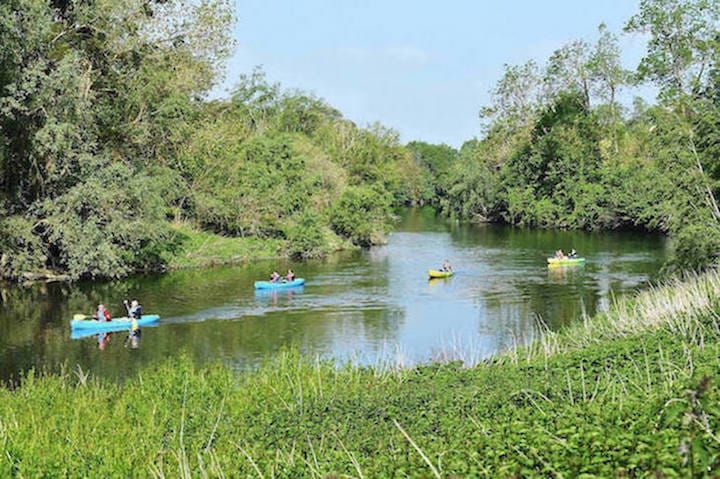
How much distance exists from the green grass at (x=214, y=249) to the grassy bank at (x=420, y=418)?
90.8 ft

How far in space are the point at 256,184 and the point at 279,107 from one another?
119ft

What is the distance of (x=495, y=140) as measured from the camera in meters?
86.5

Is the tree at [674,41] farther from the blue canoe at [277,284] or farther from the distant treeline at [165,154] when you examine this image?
the blue canoe at [277,284]

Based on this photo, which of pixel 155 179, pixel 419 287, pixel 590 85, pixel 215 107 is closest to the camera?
pixel 419 287

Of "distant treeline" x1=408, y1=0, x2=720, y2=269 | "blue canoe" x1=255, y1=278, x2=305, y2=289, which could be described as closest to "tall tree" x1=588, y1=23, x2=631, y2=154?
"distant treeline" x1=408, y1=0, x2=720, y2=269

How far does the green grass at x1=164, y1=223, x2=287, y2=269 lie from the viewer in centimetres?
4419

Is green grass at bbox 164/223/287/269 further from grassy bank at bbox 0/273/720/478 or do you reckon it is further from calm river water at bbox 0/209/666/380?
grassy bank at bbox 0/273/720/478

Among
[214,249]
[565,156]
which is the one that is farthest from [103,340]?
[565,156]

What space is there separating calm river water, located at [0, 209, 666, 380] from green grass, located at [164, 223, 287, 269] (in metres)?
1.81

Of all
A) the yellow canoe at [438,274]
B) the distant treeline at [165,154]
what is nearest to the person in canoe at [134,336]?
the distant treeline at [165,154]

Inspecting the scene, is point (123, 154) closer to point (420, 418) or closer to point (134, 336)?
point (134, 336)

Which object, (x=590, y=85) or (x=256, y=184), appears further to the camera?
(x=590, y=85)

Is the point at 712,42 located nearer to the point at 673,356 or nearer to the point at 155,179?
the point at 673,356

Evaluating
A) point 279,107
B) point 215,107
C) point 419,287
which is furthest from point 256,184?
point 279,107
